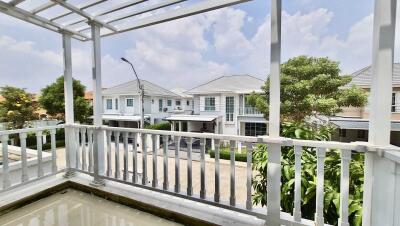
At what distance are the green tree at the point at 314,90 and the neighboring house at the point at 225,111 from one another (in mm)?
4045

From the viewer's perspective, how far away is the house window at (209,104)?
559 inches

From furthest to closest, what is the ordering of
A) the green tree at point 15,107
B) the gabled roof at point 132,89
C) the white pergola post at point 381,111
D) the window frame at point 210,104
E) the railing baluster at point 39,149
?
1. the gabled roof at point 132,89
2. the window frame at point 210,104
3. the green tree at point 15,107
4. the railing baluster at point 39,149
5. the white pergola post at point 381,111

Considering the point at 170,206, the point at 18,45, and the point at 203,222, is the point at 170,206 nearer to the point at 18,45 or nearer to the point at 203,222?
the point at 203,222

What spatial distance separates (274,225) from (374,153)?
90 cm

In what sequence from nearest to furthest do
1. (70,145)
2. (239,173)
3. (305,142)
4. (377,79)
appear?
(377,79)
(305,142)
(70,145)
(239,173)

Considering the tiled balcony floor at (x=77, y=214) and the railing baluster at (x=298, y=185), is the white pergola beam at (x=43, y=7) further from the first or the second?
the railing baluster at (x=298, y=185)

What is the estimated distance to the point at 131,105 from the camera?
608 inches

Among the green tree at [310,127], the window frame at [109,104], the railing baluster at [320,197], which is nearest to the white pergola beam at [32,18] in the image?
the green tree at [310,127]

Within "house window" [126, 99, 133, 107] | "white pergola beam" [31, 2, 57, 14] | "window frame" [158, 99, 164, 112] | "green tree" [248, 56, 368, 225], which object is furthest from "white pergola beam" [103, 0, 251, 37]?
"window frame" [158, 99, 164, 112]

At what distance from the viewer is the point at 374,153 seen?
4.39 ft

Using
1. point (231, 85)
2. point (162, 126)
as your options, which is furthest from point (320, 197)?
point (162, 126)

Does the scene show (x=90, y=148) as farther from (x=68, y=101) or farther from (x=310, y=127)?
(x=310, y=127)

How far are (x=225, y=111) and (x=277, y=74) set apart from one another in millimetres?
12312

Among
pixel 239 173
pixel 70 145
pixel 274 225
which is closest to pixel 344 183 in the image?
pixel 274 225
